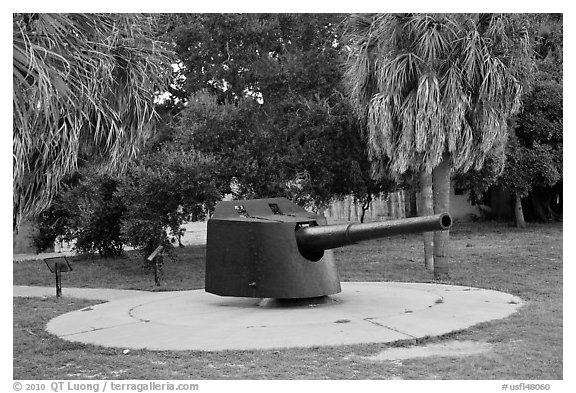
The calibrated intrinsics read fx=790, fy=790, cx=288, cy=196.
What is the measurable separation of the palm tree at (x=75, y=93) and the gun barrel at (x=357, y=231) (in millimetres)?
2190

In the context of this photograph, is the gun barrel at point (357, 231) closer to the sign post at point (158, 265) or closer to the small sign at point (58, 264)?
the small sign at point (58, 264)

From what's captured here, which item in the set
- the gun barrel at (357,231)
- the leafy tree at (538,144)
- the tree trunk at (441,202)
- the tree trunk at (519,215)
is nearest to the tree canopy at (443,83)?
the tree trunk at (441,202)

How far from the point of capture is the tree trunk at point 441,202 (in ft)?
49.0

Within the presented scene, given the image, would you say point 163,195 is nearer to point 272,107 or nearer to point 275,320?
point 272,107

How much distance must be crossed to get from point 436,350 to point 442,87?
780 centimetres

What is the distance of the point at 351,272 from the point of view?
54.7 feet

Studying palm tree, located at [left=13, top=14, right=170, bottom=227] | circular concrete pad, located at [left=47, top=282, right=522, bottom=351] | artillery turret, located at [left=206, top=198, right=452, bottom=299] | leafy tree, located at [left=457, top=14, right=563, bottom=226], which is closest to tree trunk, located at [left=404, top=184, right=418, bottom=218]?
leafy tree, located at [left=457, top=14, right=563, bottom=226]

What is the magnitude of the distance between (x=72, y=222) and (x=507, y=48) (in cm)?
1019

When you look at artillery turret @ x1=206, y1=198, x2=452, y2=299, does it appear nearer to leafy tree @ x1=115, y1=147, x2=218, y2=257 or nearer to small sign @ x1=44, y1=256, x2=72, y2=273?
small sign @ x1=44, y1=256, x2=72, y2=273

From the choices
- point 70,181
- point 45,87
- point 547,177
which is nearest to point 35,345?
point 45,87

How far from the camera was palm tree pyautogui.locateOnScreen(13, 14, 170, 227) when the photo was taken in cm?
652

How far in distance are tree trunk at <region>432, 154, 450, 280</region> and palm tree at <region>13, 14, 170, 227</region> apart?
7.62 meters

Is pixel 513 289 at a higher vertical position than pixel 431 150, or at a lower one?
lower

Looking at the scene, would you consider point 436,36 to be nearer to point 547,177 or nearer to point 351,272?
point 351,272
